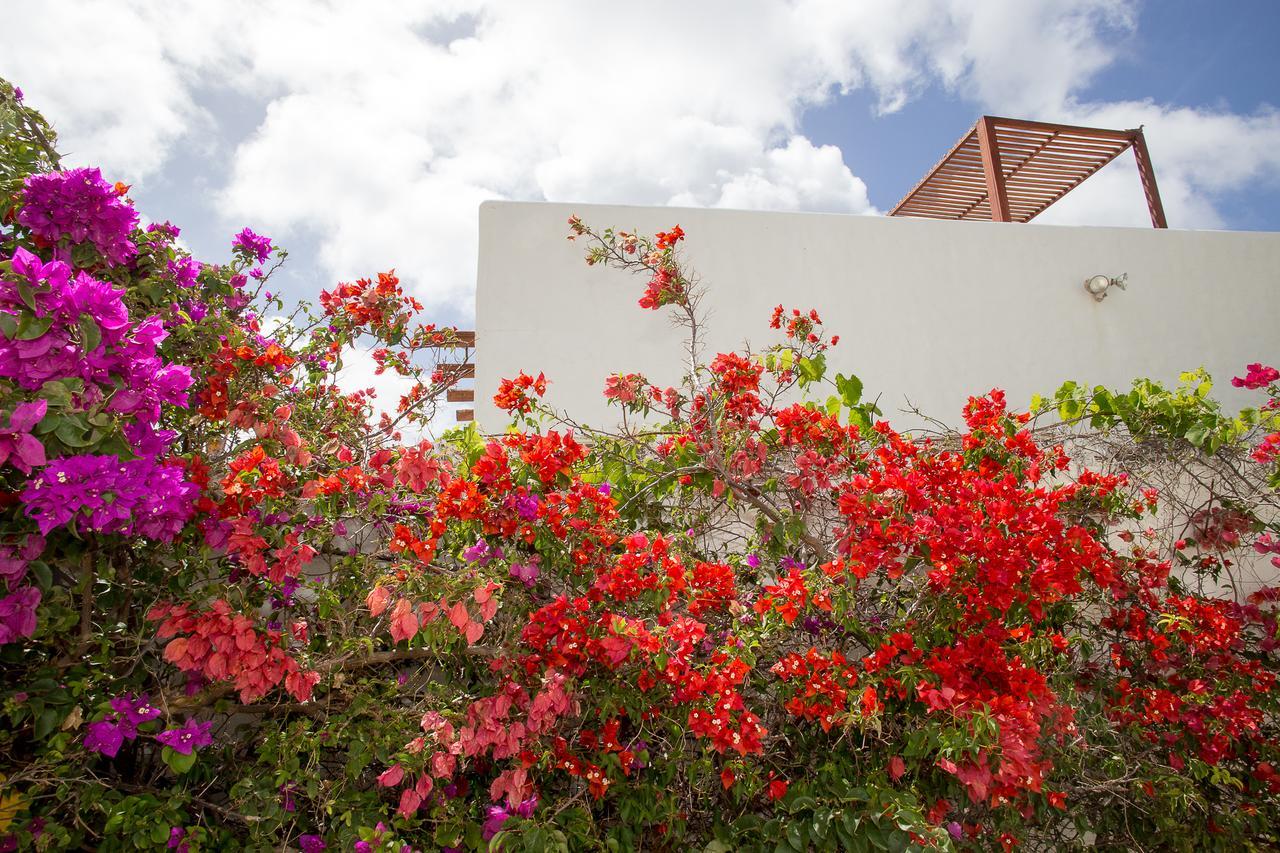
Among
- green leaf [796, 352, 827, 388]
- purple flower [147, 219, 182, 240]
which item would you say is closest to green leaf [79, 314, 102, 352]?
purple flower [147, 219, 182, 240]

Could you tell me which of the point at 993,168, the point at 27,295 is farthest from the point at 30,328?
the point at 993,168

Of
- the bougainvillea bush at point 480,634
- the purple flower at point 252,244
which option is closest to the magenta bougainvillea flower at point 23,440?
the bougainvillea bush at point 480,634

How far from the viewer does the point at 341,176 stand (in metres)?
3.74

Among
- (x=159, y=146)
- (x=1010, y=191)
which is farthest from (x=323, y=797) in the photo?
(x=1010, y=191)

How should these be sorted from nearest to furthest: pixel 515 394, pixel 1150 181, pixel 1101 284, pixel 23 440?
pixel 23 440, pixel 515 394, pixel 1101 284, pixel 1150 181

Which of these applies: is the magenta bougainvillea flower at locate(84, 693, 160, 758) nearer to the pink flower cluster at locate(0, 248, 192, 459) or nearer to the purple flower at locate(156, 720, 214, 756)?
the purple flower at locate(156, 720, 214, 756)

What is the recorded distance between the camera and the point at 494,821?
200cm

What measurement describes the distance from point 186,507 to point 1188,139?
302 inches

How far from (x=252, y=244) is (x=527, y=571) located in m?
1.80

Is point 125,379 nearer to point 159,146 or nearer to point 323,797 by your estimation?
point 323,797

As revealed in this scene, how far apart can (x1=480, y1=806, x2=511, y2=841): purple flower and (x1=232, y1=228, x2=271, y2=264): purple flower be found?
2220mm

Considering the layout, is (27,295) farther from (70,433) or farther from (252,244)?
(252,244)

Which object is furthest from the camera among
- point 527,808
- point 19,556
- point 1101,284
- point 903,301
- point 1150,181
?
point 1150,181

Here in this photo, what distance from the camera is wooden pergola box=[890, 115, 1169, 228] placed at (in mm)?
5859
